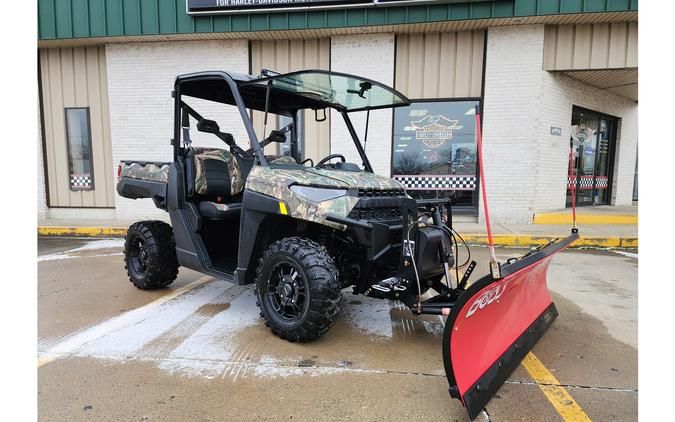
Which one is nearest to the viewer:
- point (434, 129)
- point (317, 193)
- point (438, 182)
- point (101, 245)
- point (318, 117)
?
point (317, 193)

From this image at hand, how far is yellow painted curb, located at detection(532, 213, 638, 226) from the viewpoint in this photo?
9008 millimetres

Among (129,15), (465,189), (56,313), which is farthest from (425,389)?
(129,15)

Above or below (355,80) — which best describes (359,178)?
below

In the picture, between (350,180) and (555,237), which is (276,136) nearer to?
(350,180)

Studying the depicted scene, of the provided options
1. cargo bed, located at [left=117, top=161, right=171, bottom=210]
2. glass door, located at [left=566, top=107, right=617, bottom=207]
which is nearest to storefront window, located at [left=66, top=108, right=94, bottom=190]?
cargo bed, located at [left=117, top=161, right=171, bottom=210]

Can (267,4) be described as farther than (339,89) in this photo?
Yes

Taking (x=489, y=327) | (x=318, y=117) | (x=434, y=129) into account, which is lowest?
(x=489, y=327)

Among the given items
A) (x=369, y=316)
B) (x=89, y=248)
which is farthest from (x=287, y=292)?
(x=89, y=248)

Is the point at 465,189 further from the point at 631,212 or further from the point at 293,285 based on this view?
the point at 293,285

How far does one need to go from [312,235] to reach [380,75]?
20.9 ft

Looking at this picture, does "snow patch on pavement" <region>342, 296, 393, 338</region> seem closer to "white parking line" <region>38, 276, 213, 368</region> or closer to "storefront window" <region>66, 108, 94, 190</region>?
"white parking line" <region>38, 276, 213, 368</region>

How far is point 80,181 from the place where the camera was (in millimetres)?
10164

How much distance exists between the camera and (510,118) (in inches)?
347

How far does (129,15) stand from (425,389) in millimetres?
9897
